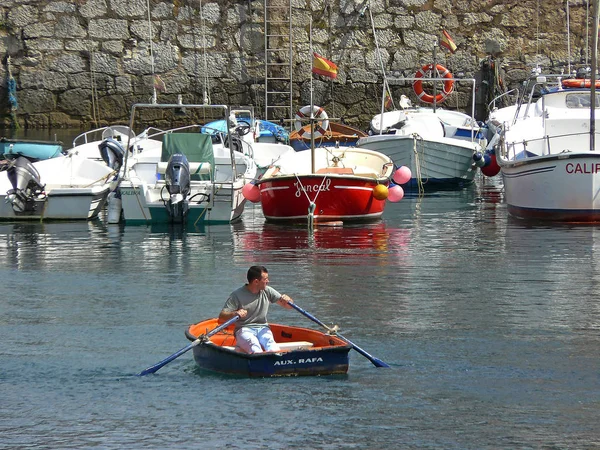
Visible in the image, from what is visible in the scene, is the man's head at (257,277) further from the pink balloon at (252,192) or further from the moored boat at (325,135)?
the moored boat at (325,135)

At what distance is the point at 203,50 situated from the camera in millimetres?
32375

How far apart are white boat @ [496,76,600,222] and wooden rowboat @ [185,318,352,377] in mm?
9323

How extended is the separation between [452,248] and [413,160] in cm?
785

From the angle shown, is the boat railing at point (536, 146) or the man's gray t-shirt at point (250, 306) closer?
the man's gray t-shirt at point (250, 306)

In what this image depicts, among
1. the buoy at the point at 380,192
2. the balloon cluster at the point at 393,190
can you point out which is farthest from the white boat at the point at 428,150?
the buoy at the point at 380,192

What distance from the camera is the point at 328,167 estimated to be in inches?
816

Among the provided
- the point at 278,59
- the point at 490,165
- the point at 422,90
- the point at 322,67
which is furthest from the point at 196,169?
the point at 278,59

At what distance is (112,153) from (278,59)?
1179cm

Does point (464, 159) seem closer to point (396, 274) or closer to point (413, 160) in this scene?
point (413, 160)

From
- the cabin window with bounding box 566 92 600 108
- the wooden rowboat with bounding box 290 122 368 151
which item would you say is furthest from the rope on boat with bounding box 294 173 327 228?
the wooden rowboat with bounding box 290 122 368 151

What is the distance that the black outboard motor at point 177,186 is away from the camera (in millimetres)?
18688

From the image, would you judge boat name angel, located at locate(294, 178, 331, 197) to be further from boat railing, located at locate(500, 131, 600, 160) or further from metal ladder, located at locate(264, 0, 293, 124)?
metal ladder, located at locate(264, 0, 293, 124)

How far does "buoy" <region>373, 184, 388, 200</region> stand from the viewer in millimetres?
18953

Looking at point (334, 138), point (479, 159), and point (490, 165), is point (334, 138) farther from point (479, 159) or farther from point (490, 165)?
point (479, 159)
